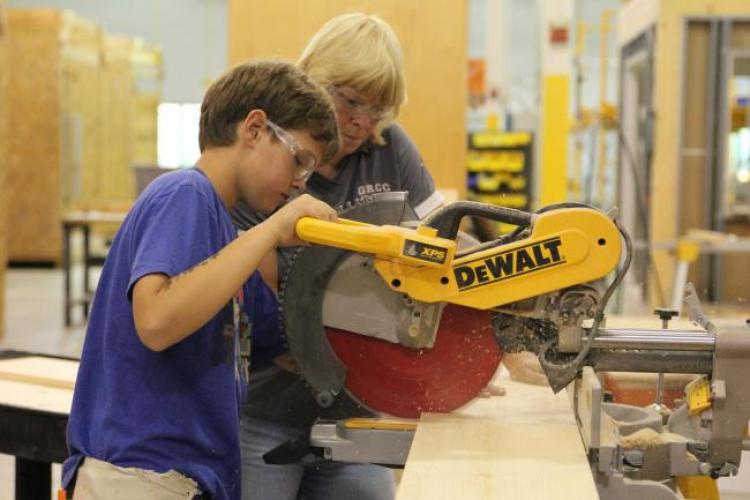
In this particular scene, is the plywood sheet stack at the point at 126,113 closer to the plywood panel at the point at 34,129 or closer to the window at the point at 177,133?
the window at the point at 177,133

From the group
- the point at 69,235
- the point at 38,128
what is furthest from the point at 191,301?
the point at 38,128

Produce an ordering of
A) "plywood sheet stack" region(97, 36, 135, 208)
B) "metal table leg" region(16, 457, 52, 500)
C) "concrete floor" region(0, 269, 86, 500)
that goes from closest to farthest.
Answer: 1. "metal table leg" region(16, 457, 52, 500)
2. "concrete floor" region(0, 269, 86, 500)
3. "plywood sheet stack" region(97, 36, 135, 208)

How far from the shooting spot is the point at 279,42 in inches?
160

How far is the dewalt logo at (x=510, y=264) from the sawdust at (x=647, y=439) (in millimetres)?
264

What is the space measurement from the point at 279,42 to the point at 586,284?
2.91 metres

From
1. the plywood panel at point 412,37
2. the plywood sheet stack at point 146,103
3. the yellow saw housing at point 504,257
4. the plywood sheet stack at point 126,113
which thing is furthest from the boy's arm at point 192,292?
the plywood sheet stack at point 146,103

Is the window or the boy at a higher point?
the window

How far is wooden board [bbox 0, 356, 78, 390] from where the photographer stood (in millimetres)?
2059

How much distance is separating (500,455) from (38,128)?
10417mm

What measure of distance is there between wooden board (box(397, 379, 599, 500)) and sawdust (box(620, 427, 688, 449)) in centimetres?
7

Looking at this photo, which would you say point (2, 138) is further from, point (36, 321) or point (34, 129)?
point (34, 129)

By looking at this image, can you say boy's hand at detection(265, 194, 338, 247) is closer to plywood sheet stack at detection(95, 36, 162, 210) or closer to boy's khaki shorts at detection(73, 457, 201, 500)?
boy's khaki shorts at detection(73, 457, 201, 500)

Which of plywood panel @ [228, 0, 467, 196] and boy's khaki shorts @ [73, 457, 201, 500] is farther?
plywood panel @ [228, 0, 467, 196]

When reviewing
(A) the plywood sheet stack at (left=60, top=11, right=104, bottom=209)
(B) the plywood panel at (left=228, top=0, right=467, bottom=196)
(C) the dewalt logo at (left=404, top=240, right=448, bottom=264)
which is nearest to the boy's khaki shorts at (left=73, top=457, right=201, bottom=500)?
(C) the dewalt logo at (left=404, top=240, right=448, bottom=264)
